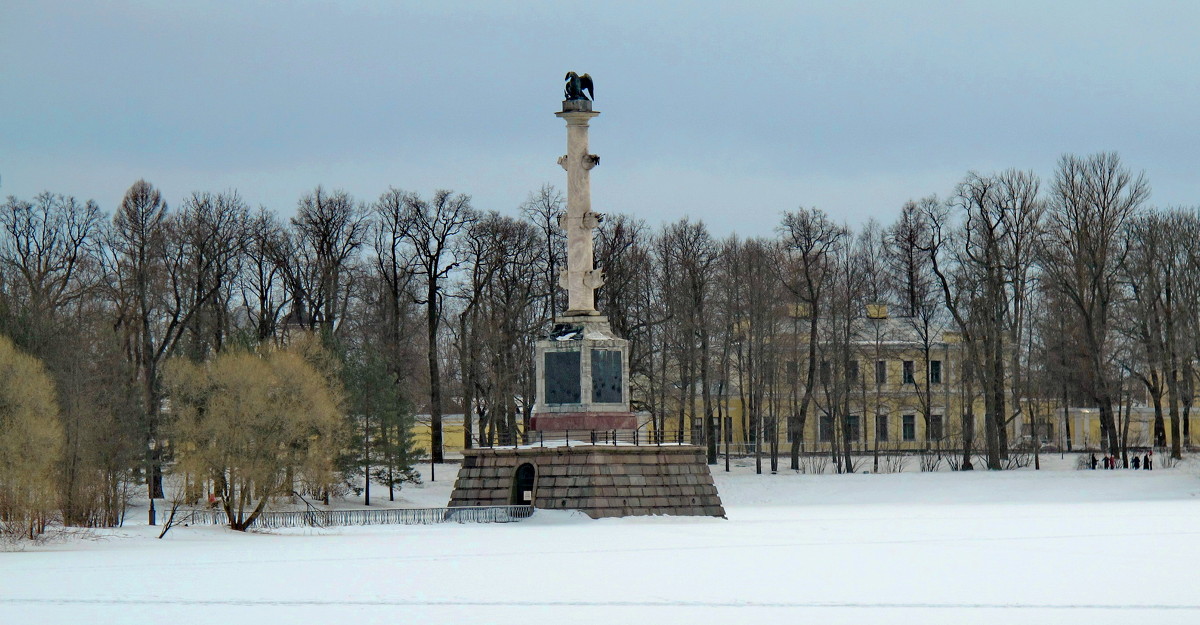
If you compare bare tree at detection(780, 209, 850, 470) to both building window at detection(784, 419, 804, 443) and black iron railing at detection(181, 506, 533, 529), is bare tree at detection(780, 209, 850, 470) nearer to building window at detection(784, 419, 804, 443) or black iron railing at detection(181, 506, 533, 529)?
building window at detection(784, 419, 804, 443)

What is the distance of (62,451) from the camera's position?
3541 cm

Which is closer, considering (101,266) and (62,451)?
(62,451)

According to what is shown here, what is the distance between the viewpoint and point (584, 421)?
44875 mm

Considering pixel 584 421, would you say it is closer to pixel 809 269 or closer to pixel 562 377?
pixel 562 377

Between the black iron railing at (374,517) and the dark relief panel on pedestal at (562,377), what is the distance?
13.4 ft

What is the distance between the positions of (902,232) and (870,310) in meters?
15.4

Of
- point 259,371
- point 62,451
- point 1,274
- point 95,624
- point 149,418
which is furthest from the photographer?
point 1,274

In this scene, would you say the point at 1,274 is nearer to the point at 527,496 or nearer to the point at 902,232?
the point at 527,496

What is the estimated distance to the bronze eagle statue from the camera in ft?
154

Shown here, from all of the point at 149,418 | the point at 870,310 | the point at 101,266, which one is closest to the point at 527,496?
the point at 149,418

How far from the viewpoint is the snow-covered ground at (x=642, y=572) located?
20.4 m

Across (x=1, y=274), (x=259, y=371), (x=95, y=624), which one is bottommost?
(x=95, y=624)

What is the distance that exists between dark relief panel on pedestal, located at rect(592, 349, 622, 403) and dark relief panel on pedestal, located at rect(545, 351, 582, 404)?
45cm

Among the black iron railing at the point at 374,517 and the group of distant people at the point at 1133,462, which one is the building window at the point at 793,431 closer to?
the group of distant people at the point at 1133,462
